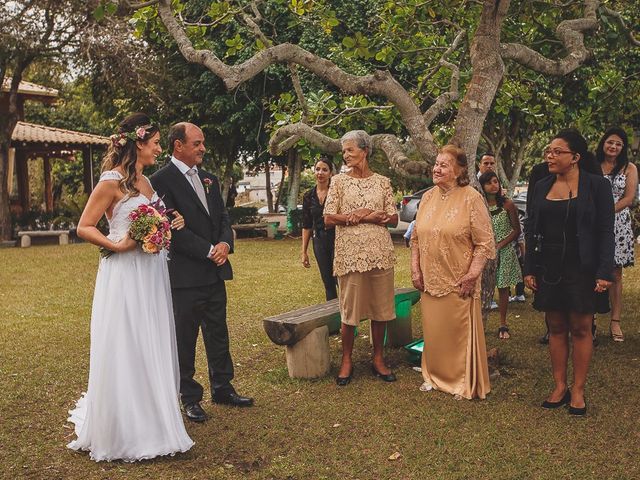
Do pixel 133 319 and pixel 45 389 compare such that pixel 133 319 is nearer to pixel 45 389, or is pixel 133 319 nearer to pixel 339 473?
pixel 339 473

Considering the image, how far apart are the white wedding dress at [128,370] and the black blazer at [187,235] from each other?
0.51 metres

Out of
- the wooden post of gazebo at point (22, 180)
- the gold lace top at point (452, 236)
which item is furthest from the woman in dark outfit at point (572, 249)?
the wooden post of gazebo at point (22, 180)

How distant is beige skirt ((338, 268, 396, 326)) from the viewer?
246 inches

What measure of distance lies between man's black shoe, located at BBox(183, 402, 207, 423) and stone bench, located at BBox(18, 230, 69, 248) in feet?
62.9

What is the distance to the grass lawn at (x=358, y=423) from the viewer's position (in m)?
4.54

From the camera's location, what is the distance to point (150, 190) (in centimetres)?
496

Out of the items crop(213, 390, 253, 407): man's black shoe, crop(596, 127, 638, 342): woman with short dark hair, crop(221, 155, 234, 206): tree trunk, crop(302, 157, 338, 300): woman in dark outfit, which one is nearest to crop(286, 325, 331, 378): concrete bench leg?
crop(213, 390, 253, 407): man's black shoe

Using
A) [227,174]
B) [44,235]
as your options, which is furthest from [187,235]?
[227,174]

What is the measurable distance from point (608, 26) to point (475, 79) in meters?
1.91

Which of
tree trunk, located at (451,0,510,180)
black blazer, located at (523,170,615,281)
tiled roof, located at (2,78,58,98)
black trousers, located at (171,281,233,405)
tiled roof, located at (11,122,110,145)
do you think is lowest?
black trousers, located at (171,281,233,405)

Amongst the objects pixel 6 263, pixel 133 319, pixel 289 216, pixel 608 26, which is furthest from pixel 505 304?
pixel 289 216

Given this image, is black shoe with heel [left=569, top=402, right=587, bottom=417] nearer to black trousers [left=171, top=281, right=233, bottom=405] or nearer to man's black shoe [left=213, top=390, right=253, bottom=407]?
man's black shoe [left=213, top=390, right=253, bottom=407]

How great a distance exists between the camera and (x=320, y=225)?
8.06 metres

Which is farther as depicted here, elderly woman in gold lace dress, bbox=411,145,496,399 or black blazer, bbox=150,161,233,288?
elderly woman in gold lace dress, bbox=411,145,496,399
